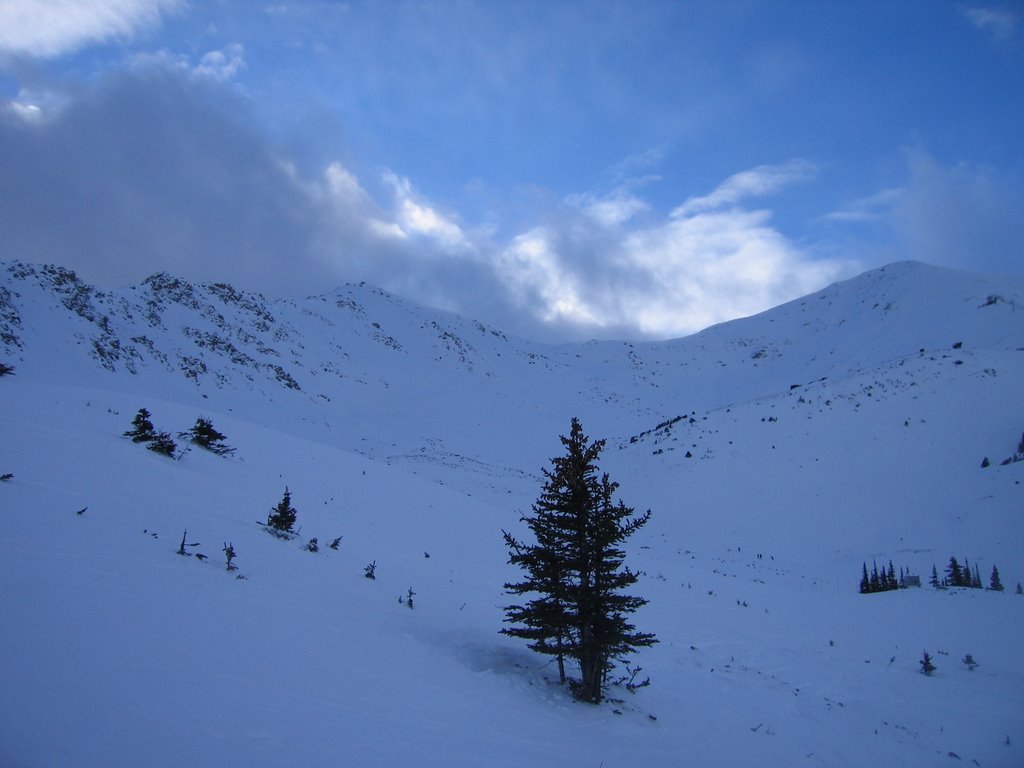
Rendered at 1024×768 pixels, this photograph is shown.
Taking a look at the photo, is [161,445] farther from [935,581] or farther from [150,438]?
[935,581]

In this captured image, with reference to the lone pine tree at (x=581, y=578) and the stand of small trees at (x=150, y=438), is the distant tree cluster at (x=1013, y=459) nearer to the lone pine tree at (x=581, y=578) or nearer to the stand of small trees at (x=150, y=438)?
the lone pine tree at (x=581, y=578)

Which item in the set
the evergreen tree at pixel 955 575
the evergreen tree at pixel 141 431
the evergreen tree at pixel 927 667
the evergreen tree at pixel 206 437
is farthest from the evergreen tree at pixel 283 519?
the evergreen tree at pixel 955 575

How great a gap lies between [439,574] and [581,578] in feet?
19.8

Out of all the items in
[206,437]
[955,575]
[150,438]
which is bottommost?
[955,575]

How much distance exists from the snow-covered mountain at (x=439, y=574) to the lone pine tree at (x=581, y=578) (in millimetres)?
850

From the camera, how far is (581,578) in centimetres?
951

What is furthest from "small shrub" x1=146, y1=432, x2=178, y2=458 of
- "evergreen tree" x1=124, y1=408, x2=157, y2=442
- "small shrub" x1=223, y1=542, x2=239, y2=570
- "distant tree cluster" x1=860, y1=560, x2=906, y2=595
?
"distant tree cluster" x1=860, y1=560, x2=906, y2=595

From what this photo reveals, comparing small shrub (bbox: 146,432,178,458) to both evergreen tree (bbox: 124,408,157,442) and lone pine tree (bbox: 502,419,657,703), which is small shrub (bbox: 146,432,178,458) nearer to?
evergreen tree (bbox: 124,408,157,442)

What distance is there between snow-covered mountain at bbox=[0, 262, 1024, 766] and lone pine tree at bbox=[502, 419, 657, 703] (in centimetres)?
85

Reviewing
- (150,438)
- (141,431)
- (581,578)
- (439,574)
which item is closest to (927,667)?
(581,578)

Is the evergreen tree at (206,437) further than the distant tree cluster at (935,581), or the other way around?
the distant tree cluster at (935,581)

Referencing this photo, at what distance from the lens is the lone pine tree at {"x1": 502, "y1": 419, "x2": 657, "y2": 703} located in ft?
30.1

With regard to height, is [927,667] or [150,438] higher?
[150,438]

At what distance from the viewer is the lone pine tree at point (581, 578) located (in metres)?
9.19
